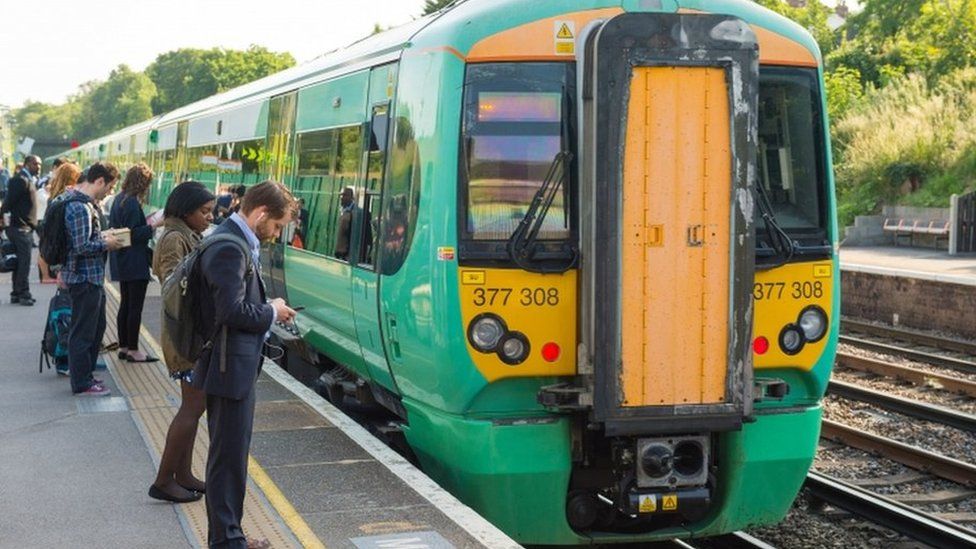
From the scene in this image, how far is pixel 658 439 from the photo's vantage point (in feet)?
22.2

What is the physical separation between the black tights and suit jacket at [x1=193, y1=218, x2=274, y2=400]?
6017mm

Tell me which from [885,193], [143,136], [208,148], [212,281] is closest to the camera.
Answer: [212,281]

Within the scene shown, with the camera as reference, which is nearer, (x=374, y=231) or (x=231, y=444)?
(x=231, y=444)

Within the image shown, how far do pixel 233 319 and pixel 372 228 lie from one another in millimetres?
2579

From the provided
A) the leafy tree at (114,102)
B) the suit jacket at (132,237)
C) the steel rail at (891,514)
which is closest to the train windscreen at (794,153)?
the steel rail at (891,514)

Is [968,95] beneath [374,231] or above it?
above

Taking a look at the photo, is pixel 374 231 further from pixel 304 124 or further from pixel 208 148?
pixel 208 148

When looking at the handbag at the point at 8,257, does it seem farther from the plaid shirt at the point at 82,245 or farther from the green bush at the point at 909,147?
the green bush at the point at 909,147

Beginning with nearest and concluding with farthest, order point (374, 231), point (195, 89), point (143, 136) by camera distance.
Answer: point (374, 231), point (143, 136), point (195, 89)

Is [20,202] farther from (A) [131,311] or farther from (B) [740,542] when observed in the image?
(B) [740,542]

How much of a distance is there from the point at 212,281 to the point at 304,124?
5138mm

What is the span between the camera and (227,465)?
5.71 metres

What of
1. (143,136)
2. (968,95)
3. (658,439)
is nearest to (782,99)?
(658,439)

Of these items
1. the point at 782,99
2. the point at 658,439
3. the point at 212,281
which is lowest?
the point at 658,439
